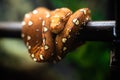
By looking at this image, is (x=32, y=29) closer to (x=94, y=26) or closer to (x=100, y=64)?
(x=94, y=26)

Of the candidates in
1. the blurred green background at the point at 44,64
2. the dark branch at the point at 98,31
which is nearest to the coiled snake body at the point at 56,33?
the dark branch at the point at 98,31

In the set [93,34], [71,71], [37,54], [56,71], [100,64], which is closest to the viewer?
[93,34]

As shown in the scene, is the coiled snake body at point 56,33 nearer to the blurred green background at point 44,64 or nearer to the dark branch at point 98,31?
the dark branch at point 98,31

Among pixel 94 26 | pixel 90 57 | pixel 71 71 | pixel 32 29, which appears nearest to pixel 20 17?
pixel 71 71

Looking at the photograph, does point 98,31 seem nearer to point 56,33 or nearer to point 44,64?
point 56,33

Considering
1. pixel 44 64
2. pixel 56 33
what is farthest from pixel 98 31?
pixel 44 64

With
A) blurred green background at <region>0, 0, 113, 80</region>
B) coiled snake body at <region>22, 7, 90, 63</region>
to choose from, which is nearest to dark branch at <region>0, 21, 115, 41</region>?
coiled snake body at <region>22, 7, 90, 63</region>
